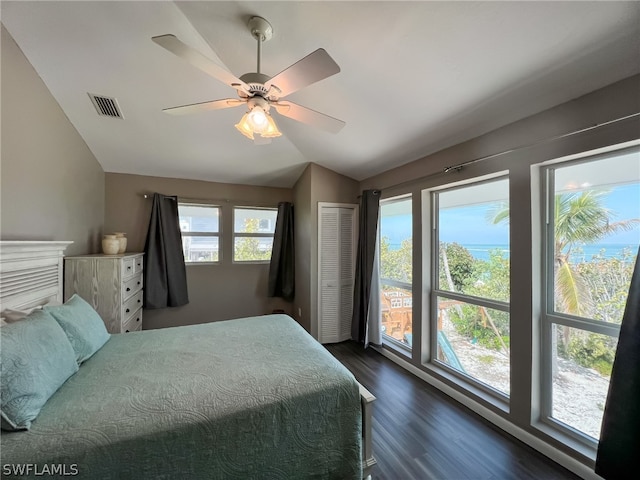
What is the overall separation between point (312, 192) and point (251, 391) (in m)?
2.66

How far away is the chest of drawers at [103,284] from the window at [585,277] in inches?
143

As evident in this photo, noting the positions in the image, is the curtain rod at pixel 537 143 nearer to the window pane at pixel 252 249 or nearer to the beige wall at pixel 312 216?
the beige wall at pixel 312 216

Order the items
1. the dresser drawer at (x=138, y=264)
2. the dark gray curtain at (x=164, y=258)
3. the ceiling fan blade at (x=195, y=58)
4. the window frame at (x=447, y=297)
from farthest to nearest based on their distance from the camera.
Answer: the dark gray curtain at (x=164, y=258)
the dresser drawer at (x=138, y=264)
the window frame at (x=447, y=297)
the ceiling fan blade at (x=195, y=58)

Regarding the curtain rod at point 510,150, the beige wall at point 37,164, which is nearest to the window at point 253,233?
the beige wall at point 37,164

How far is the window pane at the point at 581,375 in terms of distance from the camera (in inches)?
64.6

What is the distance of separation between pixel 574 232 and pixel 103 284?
3.89 metres

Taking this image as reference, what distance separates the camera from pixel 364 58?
1.71 meters

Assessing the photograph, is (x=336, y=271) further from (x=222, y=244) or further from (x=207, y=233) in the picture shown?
(x=207, y=233)

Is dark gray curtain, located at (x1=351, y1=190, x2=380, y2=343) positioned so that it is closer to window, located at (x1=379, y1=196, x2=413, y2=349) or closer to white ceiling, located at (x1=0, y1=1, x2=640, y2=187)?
window, located at (x1=379, y1=196, x2=413, y2=349)

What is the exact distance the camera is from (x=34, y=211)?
198 cm

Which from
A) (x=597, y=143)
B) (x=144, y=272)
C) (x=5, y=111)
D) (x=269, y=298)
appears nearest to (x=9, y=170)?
(x=5, y=111)

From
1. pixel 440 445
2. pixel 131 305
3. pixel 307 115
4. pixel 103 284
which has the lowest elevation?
pixel 440 445

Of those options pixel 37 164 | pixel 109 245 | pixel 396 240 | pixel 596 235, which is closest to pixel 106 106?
pixel 37 164

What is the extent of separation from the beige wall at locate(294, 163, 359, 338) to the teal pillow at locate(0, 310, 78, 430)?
248 centimetres
